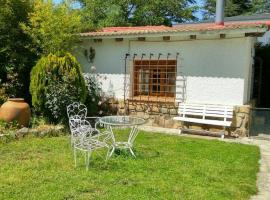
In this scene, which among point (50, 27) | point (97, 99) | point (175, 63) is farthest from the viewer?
point (97, 99)

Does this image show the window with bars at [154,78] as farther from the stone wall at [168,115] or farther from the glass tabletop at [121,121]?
the glass tabletop at [121,121]

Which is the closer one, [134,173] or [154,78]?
[134,173]

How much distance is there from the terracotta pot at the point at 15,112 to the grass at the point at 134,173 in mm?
979

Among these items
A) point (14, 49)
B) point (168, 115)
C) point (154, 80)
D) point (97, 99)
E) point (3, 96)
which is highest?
point (14, 49)

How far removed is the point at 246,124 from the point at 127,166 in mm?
4646

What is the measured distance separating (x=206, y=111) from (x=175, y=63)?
1869 mm

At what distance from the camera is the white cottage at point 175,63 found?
9.80m

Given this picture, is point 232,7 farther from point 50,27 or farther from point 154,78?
point 50,27

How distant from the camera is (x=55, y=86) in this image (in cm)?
984

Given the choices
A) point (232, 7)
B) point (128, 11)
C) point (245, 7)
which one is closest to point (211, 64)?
point (128, 11)

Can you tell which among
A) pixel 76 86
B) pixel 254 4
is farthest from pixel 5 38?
pixel 254 4

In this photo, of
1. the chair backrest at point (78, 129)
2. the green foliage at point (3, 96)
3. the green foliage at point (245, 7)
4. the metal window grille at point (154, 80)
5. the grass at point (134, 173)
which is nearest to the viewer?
the grass at point (134, 173)

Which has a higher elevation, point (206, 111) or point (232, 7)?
point (232, 7)

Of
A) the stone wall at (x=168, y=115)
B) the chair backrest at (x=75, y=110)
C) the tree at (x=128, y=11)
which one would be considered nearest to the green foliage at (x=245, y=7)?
the tree at (x=128, y=11)
